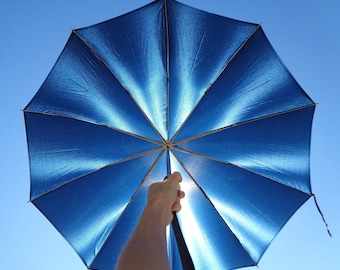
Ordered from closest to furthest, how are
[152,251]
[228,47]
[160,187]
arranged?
[152,251], [160,187], [228,47]

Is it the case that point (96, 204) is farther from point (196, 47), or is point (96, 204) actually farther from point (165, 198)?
point (165, 198)

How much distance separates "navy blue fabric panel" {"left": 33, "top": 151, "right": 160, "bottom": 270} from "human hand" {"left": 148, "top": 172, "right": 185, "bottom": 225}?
4.62ft

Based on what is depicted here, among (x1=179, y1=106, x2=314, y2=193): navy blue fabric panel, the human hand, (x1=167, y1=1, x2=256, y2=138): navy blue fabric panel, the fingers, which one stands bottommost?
the human hand

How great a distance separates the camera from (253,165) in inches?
145

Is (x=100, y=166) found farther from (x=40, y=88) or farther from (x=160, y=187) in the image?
(x=160, y=187)

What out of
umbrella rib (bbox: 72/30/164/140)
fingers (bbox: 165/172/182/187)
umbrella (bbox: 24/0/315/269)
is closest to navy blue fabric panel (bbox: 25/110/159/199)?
umbrella (bbox: 24/0/315/269)

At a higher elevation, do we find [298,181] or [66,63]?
[66,63]

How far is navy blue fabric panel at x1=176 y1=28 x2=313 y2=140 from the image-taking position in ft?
11.7

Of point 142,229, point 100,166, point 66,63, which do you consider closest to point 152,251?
point 142,229

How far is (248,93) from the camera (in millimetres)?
3629

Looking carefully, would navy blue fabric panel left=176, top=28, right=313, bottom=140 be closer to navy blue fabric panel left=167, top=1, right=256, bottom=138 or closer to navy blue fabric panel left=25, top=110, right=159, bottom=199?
navy blue fabric panel left=167, top=1, right=256, bottom=138

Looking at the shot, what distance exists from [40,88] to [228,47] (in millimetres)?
1793

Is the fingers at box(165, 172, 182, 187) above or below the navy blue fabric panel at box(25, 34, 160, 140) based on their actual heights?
below

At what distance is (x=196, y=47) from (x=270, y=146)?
1.18m
